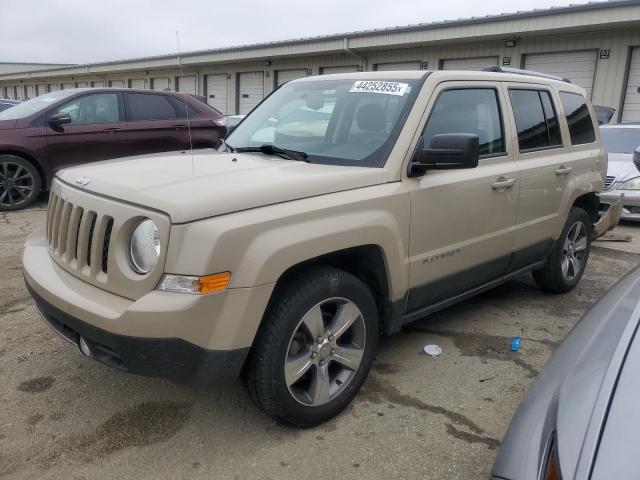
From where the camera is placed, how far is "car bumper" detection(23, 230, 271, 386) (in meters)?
2.16

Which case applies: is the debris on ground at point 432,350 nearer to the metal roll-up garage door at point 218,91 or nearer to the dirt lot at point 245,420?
the dirt lot at point 245,420

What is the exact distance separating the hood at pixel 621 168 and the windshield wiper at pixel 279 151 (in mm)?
6514

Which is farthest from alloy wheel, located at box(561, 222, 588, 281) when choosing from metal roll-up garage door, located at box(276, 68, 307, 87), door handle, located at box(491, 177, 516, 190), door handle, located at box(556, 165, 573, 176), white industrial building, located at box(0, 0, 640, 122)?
metal roll-up garage door, located at box(276, 68, 307, 87)

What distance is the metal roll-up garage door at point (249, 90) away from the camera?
21.2 meters

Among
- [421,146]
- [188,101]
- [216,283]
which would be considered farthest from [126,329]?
[188,101]

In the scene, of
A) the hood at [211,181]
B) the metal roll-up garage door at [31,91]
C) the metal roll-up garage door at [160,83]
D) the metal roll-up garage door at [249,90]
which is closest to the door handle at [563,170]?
the hood at [211,181]

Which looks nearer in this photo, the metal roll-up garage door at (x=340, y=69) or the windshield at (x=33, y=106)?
the windshield at (x=33, y=106)

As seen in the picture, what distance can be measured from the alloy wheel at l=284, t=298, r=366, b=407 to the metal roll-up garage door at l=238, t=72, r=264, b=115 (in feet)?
63.3

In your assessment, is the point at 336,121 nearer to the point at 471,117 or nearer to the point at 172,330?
the point at 471,117

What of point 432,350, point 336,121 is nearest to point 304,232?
point 336,121

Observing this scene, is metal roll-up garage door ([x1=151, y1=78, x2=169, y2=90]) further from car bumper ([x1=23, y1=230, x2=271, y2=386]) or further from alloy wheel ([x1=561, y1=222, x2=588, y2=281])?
car bumper ([x1=23, y1=230, x2=271, y2=386])

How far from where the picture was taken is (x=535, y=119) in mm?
4066

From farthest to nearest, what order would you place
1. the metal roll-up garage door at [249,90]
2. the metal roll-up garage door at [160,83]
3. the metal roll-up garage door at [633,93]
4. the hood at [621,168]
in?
the metal roll-up garage door at [160,83], the metal roll-up garage door at [249,90], the metal roll-up garage door at [633,93], the hood at [621,168]

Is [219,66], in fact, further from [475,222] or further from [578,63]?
[475,222]
